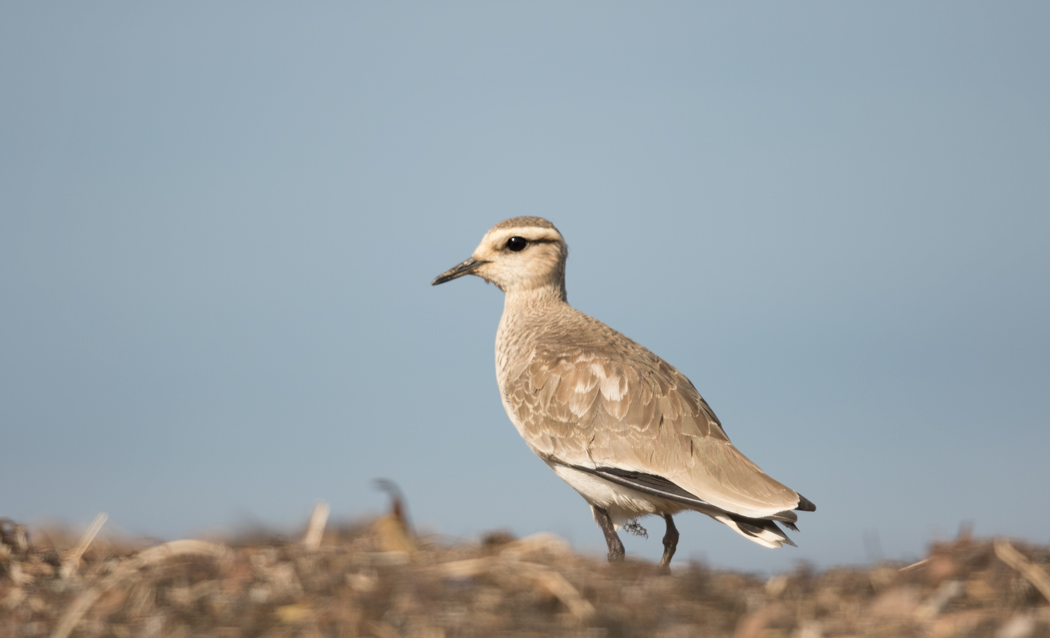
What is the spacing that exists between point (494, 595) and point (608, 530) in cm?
392

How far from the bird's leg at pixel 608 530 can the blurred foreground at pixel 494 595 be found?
2745mm

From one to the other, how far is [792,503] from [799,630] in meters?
2.92

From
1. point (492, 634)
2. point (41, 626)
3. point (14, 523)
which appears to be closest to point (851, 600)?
point (492, 634)

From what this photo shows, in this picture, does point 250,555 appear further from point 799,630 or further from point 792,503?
point 792,503

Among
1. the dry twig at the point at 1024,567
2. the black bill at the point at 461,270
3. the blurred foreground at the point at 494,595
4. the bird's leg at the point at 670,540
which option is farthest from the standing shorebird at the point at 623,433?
the dry twig at the point at 1024,567

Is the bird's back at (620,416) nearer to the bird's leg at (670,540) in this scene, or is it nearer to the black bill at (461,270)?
the bird's leg at (670,540)

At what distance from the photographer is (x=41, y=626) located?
13.9ft

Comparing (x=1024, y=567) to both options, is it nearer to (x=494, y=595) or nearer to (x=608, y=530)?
(x=494, y=595)

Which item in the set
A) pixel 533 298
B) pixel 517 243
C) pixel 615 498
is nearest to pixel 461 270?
pixel 517 243

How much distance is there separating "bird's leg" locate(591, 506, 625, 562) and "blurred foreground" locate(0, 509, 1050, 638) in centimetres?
275

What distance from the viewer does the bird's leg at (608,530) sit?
25.3ft

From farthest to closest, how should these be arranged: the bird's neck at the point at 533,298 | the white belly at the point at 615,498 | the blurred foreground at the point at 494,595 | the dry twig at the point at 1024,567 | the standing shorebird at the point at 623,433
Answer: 1. the bird's neck at the point at 533,298
2. the white belly at the point at 615,498
3. the standing shorebird at the point at 623,433
4. the dry twig at the point at 1024,567
5. the blurred foreground at the point at 494,595

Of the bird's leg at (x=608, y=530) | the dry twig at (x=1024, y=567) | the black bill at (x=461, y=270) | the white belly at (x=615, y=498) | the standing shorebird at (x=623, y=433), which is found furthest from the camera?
the black bill at (x=461, y=270)

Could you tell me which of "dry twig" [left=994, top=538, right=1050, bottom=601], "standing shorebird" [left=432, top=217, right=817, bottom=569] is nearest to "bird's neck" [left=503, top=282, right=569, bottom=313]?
"standing shorebird" [left=432, top=217, right=817, bottom=569]
